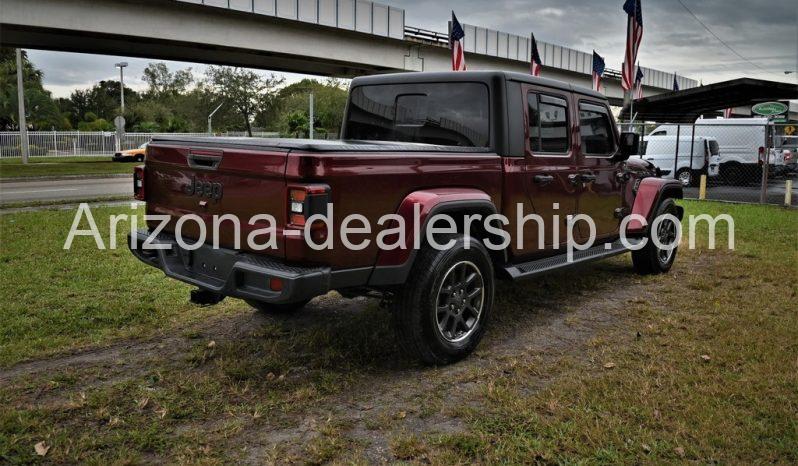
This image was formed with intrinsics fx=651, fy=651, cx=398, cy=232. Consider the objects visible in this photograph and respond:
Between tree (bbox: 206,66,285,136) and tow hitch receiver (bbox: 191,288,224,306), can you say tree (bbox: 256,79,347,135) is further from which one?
tow hitch receiver (bbox: 191,288,224,306)

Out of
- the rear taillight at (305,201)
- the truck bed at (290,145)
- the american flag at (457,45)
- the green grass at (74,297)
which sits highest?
the american flag at (457,45)

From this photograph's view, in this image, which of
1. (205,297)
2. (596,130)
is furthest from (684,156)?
(205,297)

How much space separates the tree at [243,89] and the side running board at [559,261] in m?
51.9

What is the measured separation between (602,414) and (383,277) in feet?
4.92

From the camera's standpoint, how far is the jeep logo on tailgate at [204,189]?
4.09m

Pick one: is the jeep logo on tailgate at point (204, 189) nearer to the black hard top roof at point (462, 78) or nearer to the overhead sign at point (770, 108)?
the black hard top roof at point (462, 78)

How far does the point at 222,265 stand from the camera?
4.03 meters

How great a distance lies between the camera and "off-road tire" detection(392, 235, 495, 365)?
4191 mm

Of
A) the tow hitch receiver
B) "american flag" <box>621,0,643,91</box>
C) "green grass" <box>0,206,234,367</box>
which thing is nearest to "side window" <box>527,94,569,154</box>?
the tow hitch receiver

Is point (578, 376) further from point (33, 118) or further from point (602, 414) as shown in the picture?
point (33, 118)

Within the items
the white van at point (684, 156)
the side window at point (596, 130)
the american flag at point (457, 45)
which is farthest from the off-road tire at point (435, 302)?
the american flag at point (457, 45)

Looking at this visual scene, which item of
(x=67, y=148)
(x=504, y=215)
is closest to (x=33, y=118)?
(x=67, y=148)

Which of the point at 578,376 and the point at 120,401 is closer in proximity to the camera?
the point at 120,401

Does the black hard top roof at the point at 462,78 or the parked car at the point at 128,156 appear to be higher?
the black hard top roof at the point at 462,78
